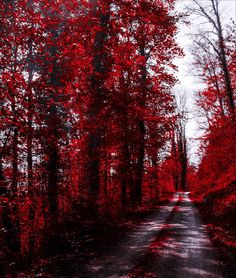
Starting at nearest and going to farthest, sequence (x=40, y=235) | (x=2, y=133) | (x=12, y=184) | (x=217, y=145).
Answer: (x=2, y=133)
(x=12, y=184)
(x=40, y=235)
(x=217, y=145)

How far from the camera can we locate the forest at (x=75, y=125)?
332 inches

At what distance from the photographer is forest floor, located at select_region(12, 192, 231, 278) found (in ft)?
26.3

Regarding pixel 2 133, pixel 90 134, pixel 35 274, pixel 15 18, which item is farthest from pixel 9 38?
pixel 90 134

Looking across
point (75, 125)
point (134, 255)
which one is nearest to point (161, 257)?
point (134, 255)

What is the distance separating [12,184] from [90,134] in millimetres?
6318

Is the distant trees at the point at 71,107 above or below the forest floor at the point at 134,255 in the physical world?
above

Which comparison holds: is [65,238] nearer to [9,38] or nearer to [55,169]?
[55,169]

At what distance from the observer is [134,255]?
970 cm

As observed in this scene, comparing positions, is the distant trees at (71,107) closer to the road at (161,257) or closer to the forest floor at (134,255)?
the forest floor at (134,255)

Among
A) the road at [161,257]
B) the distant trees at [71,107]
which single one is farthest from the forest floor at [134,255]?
the distant trees at [71,107]

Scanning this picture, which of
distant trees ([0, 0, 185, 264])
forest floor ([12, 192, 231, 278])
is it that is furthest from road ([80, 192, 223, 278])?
distant trees ([0, 0, 185, 264])

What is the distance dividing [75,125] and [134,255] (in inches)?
203

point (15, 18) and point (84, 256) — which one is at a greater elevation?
point (15, 18)

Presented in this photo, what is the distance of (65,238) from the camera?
10.8 metres
